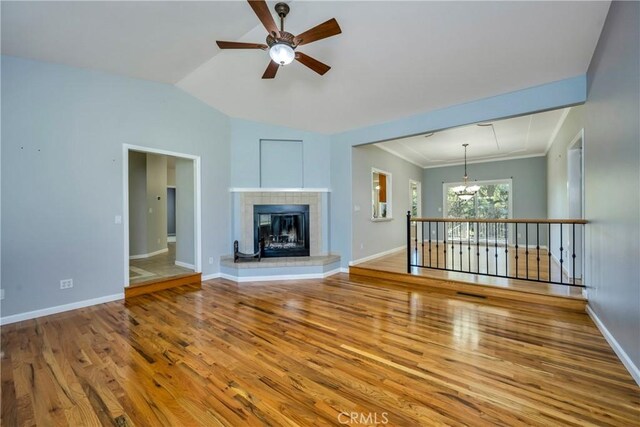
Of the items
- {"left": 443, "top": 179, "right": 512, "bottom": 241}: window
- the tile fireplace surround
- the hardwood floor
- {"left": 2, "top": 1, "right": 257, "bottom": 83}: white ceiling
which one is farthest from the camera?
{"left": 443, "top": 179, "right": 512, "bottom": 241}: window

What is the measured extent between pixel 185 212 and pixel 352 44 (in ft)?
13.9

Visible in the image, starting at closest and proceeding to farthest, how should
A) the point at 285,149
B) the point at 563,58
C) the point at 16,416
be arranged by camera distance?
the point at 16,416 → the point at 563,58 → the point at 285,149

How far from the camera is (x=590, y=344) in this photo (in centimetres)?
245

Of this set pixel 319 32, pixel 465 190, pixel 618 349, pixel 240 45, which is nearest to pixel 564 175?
pixel 465 190

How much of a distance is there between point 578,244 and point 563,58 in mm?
2776

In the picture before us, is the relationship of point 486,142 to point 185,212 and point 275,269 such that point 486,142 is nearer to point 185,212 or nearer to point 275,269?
point 275,269

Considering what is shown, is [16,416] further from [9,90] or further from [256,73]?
[256,73]

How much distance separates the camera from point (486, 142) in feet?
21.4

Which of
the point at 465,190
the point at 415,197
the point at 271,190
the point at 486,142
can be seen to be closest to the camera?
the point at 271,190

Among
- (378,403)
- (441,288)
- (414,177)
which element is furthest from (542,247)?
(378,403)

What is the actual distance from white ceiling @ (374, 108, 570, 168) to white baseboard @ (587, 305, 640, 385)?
3.44 meters

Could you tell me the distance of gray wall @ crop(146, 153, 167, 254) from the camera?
6955mm

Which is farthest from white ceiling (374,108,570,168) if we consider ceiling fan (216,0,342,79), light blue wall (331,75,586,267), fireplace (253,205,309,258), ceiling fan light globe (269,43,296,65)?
ceiling fan light globe (269,43,296,65)

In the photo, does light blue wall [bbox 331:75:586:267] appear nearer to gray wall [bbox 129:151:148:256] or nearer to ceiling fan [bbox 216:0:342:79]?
ceiling fan [bbox 216:0:342:79]
